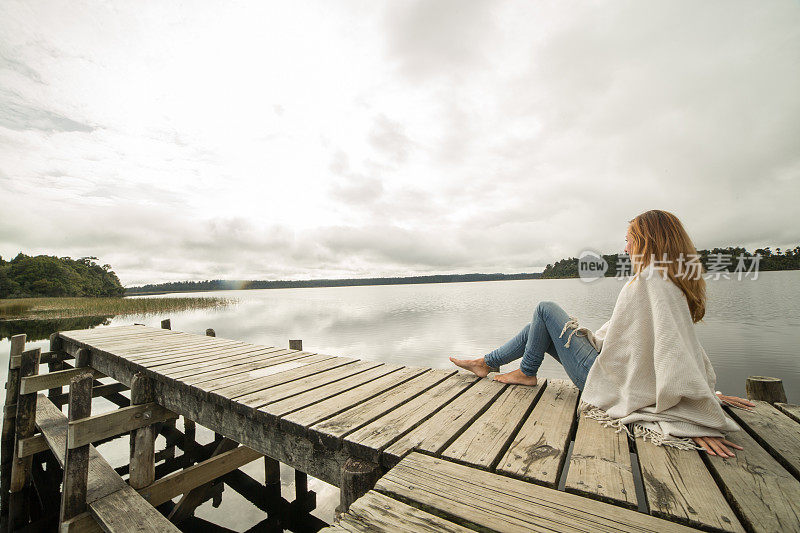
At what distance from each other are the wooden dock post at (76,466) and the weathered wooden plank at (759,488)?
14.5ft

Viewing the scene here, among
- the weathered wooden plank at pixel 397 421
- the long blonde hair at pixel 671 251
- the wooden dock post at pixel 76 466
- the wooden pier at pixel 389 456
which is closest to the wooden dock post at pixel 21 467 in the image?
the wooden pier at pixel 389 456

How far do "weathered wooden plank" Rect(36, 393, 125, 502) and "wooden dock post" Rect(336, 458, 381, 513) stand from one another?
101 inches

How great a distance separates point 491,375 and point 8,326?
2991cm

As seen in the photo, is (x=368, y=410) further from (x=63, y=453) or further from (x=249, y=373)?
(x=63, y=453)

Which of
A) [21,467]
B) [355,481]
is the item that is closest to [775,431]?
[355,481]

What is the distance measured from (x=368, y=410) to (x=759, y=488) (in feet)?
7.43

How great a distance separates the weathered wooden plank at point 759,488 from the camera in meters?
1.43

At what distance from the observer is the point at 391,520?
1.49 m

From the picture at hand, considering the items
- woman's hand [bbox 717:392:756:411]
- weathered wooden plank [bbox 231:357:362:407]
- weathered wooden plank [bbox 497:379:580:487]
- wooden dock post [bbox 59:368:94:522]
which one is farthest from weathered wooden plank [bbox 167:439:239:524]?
woman's hand [bbox 717:392:756:411]

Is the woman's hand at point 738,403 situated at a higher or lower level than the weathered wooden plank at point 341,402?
lower

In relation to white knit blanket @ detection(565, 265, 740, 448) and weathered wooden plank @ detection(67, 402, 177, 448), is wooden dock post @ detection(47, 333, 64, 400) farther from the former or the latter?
white knit blanket @ detection(565, 265, 740, 448)

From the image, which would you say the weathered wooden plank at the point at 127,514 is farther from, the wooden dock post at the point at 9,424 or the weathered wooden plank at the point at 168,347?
the wooden dock post at the point at 9,424

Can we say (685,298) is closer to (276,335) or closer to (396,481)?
(396,481)

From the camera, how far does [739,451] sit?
2.04 meters
